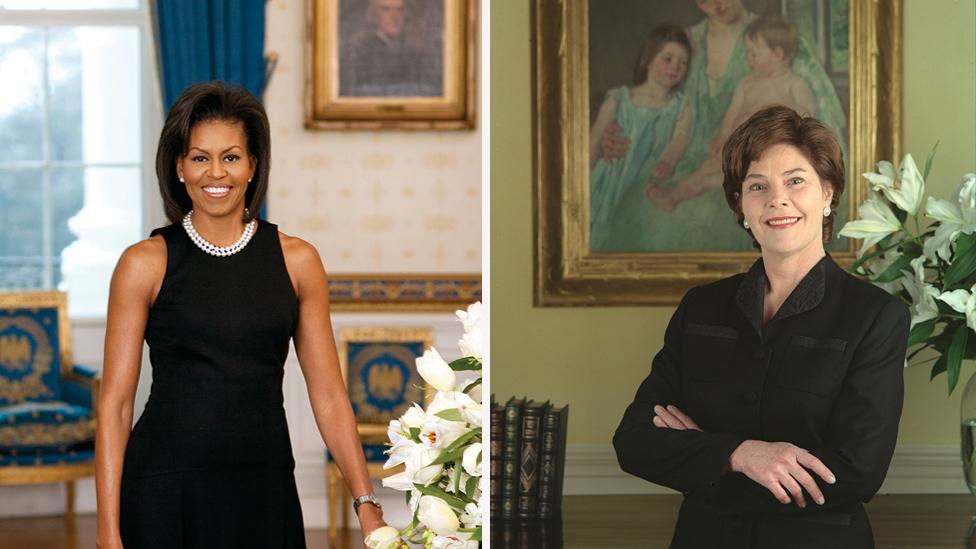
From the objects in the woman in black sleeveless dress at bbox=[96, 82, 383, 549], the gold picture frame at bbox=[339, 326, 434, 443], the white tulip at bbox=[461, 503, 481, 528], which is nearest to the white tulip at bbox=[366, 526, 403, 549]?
the white tulip at bbox=[461, 503, 481, 528]

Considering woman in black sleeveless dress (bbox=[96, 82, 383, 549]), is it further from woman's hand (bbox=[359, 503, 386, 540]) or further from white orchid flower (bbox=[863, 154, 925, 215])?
white orchid flower (bbox=[863, 154, 925, 215])

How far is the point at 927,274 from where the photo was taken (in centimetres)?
174

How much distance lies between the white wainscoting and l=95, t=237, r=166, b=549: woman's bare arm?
3601 millimetres


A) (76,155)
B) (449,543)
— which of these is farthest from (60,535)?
(449,543)

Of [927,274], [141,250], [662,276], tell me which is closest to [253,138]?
[141,250]

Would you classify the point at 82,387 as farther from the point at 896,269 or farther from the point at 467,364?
the point at 896,269

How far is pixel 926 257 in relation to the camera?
5.70 ft

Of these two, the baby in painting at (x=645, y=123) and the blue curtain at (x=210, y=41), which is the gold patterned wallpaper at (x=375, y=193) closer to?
the blue curtain at (x=210, y=41)

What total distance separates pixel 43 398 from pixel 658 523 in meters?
4.34

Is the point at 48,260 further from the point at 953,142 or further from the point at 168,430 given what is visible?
the point at 953,142

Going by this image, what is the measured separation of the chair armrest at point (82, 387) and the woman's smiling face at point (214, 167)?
3.63m

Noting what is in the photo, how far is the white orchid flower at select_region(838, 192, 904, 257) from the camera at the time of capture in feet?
5.79

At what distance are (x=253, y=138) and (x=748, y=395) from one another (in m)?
0.99

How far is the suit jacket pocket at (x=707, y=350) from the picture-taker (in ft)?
5.91
